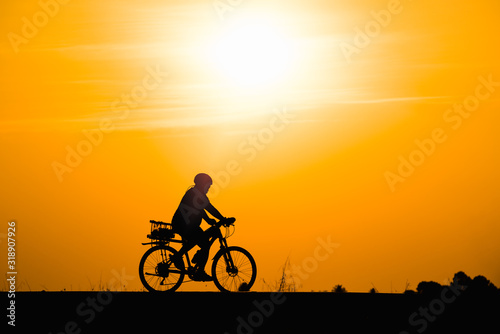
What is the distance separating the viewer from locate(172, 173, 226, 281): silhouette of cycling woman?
593 inches

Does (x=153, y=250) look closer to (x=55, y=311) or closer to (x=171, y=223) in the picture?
(x=171, y=223)

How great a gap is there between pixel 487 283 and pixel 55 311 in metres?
7.33

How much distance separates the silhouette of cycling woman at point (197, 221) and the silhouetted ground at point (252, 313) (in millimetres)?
Result: 2026

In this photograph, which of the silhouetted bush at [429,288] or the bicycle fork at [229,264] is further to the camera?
the bicycle fork at [229,264]

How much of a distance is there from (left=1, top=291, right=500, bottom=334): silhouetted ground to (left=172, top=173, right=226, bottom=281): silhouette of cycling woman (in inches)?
79.8

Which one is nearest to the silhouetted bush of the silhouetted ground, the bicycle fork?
the silhouetted ground

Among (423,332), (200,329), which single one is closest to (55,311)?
(200,329)

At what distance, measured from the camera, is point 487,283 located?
45.3 ft

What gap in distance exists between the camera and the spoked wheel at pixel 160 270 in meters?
15.7

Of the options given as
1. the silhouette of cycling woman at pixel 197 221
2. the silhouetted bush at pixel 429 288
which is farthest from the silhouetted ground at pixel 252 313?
the silhouette of cycling woman at pixel 197 221

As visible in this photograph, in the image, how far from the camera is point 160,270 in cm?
1572

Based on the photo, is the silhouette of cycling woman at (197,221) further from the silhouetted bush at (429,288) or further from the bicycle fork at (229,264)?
→ the silhouetted bush at (429,288)

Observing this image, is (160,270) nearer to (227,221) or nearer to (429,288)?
(227,221)

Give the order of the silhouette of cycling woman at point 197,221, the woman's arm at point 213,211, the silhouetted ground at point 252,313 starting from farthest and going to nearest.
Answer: the woman's arm at point 213,211
the silhouette of cycling woman at point 197,221
the silhouetted ground at point 252,313
